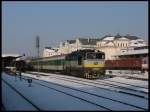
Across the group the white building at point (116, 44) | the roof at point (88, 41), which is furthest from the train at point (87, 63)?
the roof at point (88, 41)

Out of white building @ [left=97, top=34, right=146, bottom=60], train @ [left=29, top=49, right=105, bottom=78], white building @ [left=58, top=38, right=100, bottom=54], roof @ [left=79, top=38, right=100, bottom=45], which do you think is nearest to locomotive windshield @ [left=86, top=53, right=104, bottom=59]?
train @ [left=29, top=49, right=105, bottom=78]

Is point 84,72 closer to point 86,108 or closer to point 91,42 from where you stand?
point 86,108

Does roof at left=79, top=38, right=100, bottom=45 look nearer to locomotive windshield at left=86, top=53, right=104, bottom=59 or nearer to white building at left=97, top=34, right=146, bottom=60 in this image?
white building at left=97, top=34, right=146, bottom=60

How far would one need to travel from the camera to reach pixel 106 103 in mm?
18016

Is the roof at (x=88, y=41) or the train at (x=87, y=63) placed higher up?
the roof at (x=88, y=41)

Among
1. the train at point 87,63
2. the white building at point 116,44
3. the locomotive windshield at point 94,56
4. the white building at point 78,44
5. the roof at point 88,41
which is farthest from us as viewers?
the roof at point 88,41

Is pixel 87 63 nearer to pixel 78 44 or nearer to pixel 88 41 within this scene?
pixel 78 44

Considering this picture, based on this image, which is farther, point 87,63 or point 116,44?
point 116,44

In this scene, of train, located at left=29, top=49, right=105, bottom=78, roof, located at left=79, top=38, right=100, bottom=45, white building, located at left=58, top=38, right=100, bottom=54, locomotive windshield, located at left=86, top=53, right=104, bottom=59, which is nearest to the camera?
train, located at left=29, top=49, right=105, bottom=78

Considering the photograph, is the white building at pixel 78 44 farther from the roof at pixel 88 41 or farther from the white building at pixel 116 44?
the white building at pixel 116 44

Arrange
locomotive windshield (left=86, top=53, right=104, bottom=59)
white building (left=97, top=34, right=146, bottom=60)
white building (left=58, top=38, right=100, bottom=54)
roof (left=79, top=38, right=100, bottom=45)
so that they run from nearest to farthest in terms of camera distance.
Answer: locomotive windshield (left=86, top=53, right=104, bottom=59) → white building (left=97, top=34, right=146, bottom=60) → white building (left=58, top=38, right=100, bottom=54) → roof (left=79, top=38, right=100, bottom=45)

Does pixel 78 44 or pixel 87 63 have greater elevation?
pixel 78 44

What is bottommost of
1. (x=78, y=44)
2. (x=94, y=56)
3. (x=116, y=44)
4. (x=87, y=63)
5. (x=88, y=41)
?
(x=87, y=63)

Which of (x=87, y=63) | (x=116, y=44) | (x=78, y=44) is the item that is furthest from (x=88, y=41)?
(x=87, y=63)
